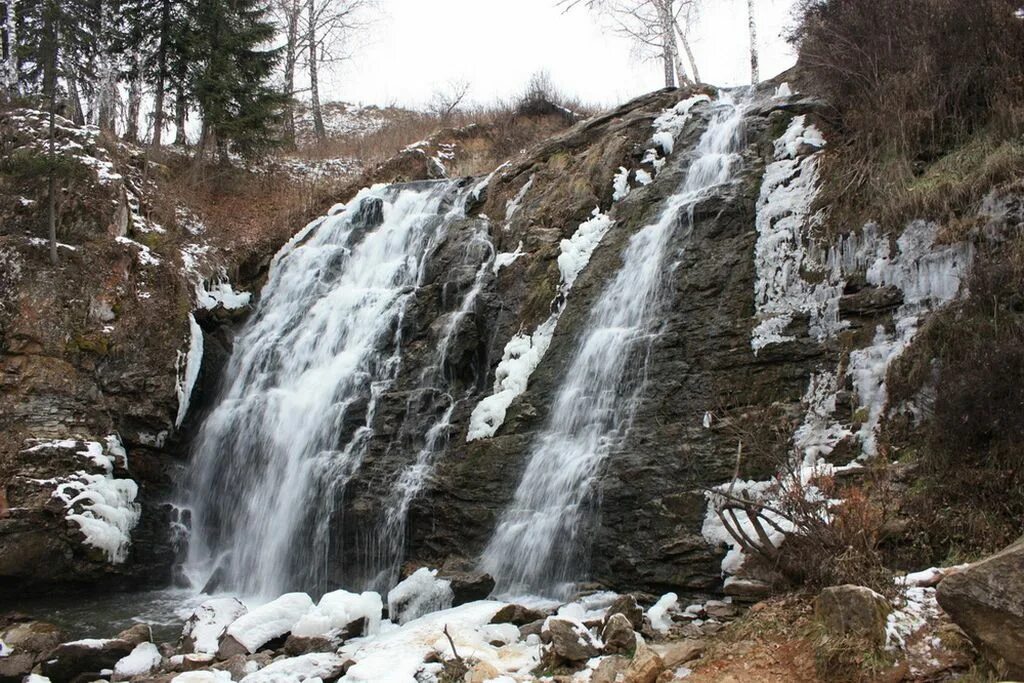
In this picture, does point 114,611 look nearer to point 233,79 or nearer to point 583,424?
point 583,424

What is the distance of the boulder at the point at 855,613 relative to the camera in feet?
14.9

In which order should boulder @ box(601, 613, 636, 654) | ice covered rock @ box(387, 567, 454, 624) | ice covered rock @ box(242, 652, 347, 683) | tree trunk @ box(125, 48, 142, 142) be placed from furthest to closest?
1. tree trunk @ box(125, 48, 142, 142)
2. ice covered rock @ box(387, 567, 454, 624)
3. ice covered rock @ box(242, 652, 347, 683)
4. boulder @ box(601, 613, 636, 654)

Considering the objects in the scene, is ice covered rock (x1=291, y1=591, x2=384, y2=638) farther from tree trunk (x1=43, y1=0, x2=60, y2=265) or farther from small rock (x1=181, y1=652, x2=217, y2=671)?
tree trunk (x1=43, y1=0, x2=60, y2=265)

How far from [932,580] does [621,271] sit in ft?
19.4

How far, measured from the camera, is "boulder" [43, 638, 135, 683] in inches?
284

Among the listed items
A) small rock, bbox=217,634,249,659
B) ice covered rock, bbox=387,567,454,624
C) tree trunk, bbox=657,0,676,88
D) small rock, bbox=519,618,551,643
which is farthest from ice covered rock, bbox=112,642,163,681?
tree trunk, bbox=657,0,676,88

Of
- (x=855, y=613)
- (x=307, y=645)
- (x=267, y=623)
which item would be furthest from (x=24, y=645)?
(x=855, y=613)

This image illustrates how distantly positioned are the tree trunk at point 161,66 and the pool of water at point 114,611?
533 inches

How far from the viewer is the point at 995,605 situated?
3.99 meters

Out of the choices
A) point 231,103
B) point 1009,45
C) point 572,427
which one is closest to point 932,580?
point 572,427

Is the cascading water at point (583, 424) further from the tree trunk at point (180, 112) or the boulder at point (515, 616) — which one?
the tree trunk at point (180, 112)

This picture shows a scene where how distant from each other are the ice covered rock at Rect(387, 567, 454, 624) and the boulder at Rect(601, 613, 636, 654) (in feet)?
7.99

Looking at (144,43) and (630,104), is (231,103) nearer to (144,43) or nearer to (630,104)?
(144,43)

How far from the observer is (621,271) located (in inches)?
402
